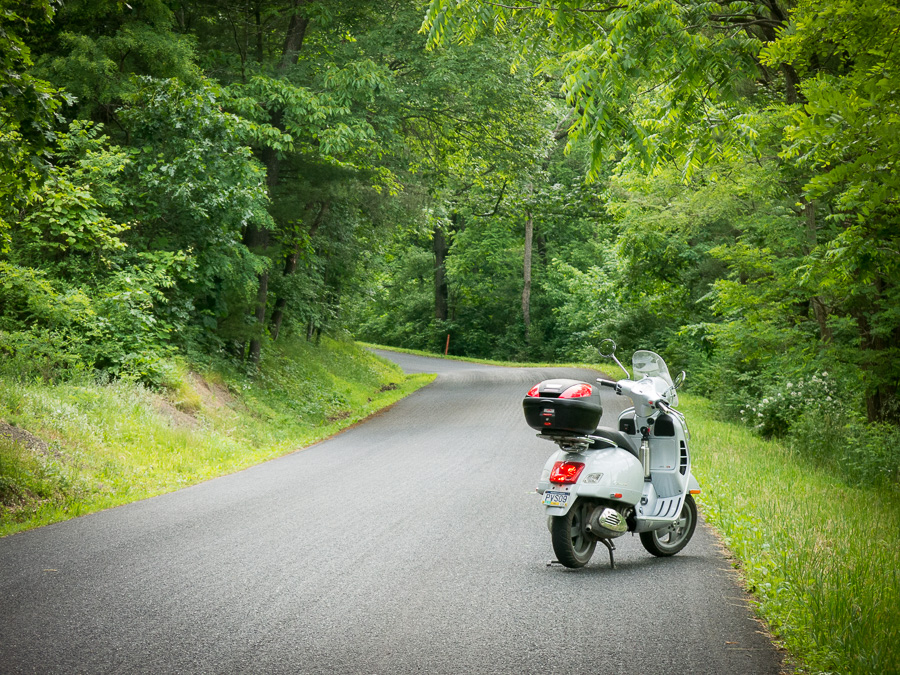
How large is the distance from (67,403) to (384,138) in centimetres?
852

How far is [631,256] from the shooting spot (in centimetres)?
2152

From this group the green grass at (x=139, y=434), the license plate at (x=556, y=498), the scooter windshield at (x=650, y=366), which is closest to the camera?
the license plate at (x=556, y=498)

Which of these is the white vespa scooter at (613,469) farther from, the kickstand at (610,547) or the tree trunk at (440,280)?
the tree trunk at (440,280)

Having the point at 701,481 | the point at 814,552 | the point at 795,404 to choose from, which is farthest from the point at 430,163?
the point at 814,552

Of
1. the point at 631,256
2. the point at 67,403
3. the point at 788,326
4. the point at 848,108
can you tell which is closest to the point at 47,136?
the point at 67,403

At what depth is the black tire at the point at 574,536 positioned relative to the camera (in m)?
5.75

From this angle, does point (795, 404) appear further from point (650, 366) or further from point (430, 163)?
point (430, 163)

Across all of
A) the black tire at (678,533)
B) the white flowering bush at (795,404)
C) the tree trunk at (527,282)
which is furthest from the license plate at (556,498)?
the tree trunk at (527,282)

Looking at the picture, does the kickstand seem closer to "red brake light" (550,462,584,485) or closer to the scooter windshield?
"red brake light" (550,462,584,485)

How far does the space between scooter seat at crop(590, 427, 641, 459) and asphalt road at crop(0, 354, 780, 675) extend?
91 cm

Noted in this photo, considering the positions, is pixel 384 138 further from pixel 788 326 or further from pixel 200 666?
pixel 200 666

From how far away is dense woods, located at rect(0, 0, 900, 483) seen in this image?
6844 millimetres

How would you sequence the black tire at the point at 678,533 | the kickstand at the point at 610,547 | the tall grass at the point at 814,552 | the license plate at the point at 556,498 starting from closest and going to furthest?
the tall grass at the point at 814,552 < the license plate at the point at 556,498 < the kickstand at the point at 610,547 < the black tire at the point at 678,533

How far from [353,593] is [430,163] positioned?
1609 centimetres
